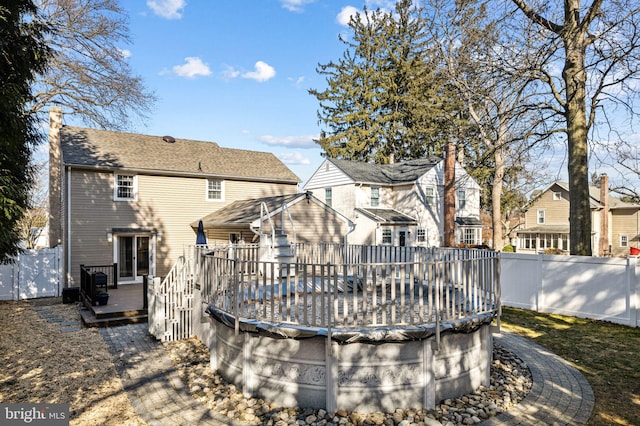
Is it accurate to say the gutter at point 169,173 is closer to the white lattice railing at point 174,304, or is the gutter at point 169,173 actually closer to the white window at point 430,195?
the white lattice railing at point 174,304

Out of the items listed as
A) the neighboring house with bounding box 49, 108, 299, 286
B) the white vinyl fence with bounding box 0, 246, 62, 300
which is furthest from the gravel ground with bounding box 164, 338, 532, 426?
the white vinyl fence with bounding box 0, 246, 62, 300

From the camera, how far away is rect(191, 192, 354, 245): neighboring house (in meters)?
13.5

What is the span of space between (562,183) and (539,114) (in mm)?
25278

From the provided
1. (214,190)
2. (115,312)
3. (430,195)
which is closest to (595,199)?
(430,195)

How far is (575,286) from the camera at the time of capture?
9.18m

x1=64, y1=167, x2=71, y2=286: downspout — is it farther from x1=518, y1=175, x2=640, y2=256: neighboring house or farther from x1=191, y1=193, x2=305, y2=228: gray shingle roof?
x1=518, y1=175, x2=640, y2=256: neighboring house

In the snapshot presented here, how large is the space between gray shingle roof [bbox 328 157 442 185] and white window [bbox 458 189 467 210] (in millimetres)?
3001

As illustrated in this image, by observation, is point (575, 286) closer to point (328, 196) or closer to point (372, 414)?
point (372, 414)

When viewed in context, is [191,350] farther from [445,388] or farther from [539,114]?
[539,114]

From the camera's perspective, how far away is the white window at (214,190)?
16.1m

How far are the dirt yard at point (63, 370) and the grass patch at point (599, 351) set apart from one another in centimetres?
588

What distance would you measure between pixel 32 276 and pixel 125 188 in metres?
4.21

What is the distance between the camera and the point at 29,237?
21844mm

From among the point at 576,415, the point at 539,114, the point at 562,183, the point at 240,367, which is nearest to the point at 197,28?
the point at 539,114
